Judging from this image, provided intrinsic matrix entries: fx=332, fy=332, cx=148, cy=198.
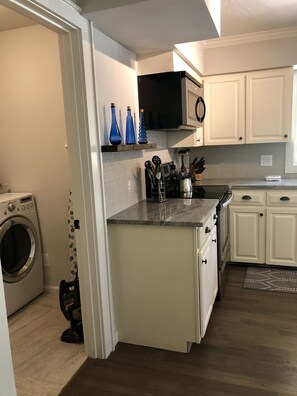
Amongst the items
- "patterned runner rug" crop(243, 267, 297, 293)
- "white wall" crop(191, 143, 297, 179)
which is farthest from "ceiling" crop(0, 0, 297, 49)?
"patterned runner rug" crop(243, 267, 297, 293)

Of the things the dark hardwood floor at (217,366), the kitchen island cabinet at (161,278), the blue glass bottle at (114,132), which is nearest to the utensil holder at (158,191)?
the kitchen island cabinet at (161,278)

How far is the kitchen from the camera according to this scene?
2.20 metres

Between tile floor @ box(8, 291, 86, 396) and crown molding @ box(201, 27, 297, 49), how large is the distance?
3.06 m

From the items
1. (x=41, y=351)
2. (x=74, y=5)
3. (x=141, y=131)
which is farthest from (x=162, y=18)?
(x=41, y=351)

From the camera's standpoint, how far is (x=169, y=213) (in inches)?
89.2

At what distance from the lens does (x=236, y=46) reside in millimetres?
3512

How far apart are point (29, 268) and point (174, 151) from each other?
6.29 ft

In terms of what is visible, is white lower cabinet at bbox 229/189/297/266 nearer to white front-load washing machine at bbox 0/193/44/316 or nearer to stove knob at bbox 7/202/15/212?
white front-load washing machine at bbox 0/193/44/316

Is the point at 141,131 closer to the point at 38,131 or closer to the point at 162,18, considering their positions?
the point at 162,18

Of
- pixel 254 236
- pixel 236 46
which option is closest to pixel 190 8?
pixel 236 46

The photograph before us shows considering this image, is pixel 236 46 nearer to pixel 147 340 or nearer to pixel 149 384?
pixel 147 340

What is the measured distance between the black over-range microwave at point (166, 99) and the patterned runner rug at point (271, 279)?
1625 millimetres

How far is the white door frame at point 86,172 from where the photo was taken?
1.86 metres

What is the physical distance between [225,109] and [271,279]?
184cm
